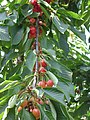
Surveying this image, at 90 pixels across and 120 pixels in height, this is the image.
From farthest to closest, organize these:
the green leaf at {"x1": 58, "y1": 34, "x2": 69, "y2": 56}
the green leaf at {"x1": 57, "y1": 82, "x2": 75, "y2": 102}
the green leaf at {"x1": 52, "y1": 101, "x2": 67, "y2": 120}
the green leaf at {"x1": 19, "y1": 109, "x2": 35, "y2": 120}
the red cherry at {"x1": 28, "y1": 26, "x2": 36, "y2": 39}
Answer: the green leaf at {"x1": 58, "y1": 34, "x2": 69, "y2": 56}
the red cherry at {"x1": 28, "y1": 26, "x2": 36, "y2": 39}
the green leaf at {"x1": 57, "y1": 82, "x2": 75, "y2": 102}
the green leaf at {"x1": 52, "y1": 101, "x2": 67, "y2": 120}
the green leaf at {"x1": 19, "y1": 109, "x2": 35, "y2": 120}

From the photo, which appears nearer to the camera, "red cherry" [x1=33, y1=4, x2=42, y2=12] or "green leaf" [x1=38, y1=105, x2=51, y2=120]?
"green leaf" [x1=38, y1=105, x2=51, y2=120]

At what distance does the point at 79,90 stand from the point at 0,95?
52.1 inches

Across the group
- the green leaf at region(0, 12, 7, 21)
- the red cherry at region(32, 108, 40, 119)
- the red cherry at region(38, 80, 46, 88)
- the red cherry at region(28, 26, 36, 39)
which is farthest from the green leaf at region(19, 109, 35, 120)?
the green leaf at region(0, 12, 7, 21)

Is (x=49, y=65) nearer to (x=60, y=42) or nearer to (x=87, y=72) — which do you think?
(x=60, y=42)

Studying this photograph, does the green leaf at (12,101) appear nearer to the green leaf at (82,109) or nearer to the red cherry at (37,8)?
the red cherry at (37,8)

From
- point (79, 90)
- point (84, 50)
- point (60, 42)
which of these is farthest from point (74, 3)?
point (60, 42)

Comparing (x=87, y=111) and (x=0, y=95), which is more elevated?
(x=0, y=95)

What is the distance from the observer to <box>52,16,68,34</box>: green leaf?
4.52 feet

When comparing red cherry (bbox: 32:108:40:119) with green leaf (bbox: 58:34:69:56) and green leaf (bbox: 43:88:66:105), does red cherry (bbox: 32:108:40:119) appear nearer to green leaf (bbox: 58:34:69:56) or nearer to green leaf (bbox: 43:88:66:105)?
green leaf (bbox: 43:88:66:105)

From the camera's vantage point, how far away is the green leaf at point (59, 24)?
1.38 meters


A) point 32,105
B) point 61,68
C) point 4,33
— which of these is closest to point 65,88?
point 61,68

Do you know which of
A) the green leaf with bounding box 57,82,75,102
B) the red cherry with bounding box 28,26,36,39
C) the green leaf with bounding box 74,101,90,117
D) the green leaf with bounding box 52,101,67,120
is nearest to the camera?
the green leaf with bounding box 52,101,67,120

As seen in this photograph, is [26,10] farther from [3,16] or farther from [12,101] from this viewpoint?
[12,101]

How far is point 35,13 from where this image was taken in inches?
54.8
